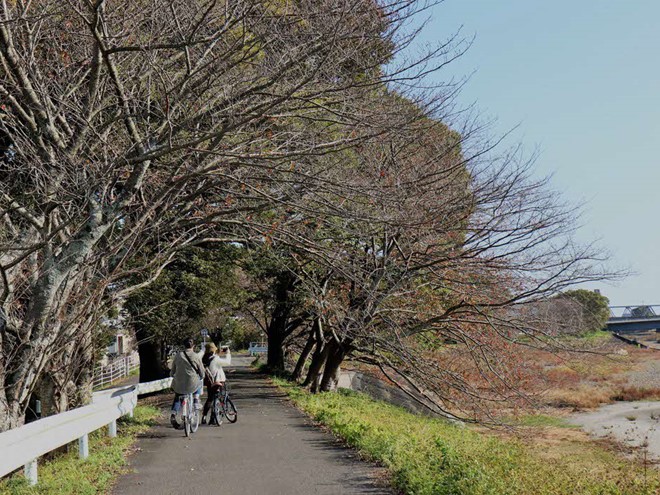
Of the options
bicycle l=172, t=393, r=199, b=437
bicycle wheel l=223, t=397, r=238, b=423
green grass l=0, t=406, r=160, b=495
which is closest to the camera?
green grass l=0, t=406, r=160, b=495

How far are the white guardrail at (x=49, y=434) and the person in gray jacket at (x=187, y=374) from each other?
1.02 m

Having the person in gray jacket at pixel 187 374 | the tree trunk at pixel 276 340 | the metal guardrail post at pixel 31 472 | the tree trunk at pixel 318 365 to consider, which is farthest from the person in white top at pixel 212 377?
the tree trunk at pixel 276 340

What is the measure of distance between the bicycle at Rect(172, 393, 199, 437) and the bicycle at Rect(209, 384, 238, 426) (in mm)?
934

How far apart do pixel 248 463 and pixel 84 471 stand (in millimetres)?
2114

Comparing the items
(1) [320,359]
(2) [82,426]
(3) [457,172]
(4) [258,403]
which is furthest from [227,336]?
(2) [82,426]

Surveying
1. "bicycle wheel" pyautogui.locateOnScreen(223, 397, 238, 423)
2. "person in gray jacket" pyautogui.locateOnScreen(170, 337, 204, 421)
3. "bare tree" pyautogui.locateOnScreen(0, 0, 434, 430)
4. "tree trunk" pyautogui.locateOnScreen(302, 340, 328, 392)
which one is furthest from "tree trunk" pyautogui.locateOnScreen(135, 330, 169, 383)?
"bare tree" pyautogui.locateOnScreen(0, 0, 434, 430)

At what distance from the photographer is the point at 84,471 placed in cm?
865

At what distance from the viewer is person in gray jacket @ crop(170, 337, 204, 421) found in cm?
1262

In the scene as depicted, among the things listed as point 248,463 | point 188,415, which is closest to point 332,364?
point 188,415

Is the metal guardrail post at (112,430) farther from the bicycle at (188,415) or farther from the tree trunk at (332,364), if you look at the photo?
the tree trunk at (332,364)

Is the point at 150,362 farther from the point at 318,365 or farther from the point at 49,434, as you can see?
the point at 49,434

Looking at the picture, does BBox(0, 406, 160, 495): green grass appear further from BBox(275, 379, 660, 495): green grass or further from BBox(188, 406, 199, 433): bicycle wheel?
BBox(275, 379, 660, 495): green grass

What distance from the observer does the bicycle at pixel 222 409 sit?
1399 cm

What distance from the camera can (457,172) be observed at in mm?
16188
